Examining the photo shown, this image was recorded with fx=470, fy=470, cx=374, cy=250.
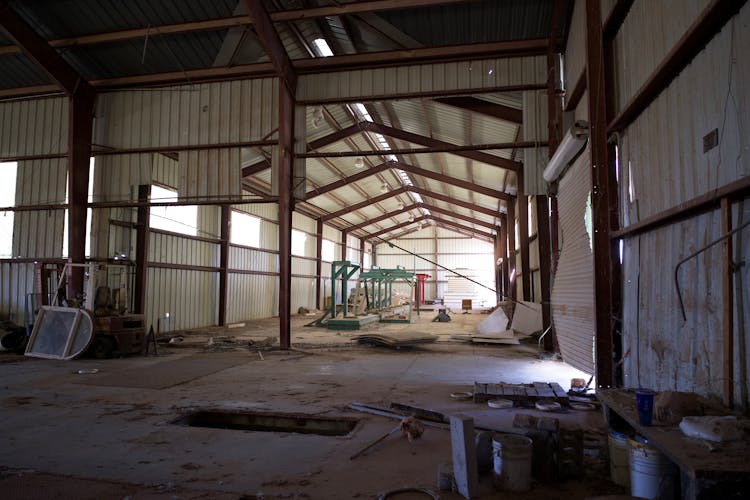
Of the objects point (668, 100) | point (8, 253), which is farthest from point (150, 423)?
point (8, 253)

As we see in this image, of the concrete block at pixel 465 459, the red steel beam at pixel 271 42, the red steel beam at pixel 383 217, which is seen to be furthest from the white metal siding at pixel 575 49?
the red steel beam at pixel 383 217

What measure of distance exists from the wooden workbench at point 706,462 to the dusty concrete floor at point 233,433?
82cm

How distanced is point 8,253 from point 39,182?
8.20 feet

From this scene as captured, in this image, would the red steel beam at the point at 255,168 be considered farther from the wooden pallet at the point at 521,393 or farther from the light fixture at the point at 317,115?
the wooden pallet at the point at 521,393

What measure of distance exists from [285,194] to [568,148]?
651 cm

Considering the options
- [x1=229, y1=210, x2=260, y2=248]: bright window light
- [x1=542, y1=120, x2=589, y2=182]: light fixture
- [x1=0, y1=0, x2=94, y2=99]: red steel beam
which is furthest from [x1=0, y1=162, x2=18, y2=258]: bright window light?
[x1=542, y1=120, x2=589, y2=182]: light fixture

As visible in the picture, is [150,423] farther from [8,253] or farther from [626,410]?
[8,253]

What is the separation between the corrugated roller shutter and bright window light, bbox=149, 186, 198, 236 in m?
11.2

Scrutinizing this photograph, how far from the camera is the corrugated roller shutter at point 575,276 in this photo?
7.74m

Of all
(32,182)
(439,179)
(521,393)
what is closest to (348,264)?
(439,179)

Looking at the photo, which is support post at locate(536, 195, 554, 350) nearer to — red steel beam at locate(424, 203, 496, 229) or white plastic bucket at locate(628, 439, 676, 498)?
white plastic bucket at locate(628, 439, 676, 498)

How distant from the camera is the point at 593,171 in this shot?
6414 millimetres

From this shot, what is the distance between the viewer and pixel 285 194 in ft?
37.7

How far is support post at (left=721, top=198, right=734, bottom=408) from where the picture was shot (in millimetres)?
3598
